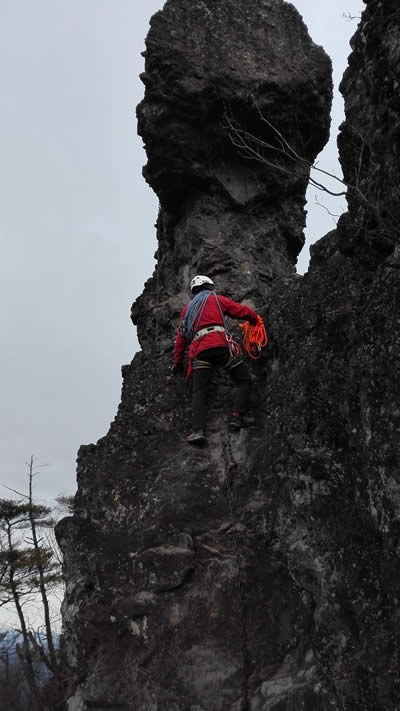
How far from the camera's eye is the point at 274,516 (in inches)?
205

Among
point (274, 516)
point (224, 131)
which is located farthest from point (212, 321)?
point (224, 131)

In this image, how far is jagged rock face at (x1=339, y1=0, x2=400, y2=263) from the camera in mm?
4574

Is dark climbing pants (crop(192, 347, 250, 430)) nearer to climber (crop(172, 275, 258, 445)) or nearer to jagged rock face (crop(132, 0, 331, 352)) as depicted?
climber (crop(172, 275, 258, 445))

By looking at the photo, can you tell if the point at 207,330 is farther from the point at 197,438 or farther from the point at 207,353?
the point at 197,438

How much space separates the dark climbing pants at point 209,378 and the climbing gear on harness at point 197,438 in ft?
0.20

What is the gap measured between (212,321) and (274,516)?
2319 millimetres

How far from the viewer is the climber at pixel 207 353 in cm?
622

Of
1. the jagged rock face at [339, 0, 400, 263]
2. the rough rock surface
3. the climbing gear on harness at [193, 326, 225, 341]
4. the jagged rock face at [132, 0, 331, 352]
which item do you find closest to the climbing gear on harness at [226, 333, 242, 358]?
the climbing gear on harness at [193, 326, 225, 341]

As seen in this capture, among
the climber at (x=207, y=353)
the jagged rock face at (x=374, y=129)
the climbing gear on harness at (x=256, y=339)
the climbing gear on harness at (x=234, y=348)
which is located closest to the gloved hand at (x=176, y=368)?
the climber at (x=207, y=353)

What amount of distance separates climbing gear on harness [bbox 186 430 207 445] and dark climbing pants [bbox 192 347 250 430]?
6 cm

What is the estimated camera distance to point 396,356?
3961 mm

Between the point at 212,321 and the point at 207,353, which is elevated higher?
the point at 212,321

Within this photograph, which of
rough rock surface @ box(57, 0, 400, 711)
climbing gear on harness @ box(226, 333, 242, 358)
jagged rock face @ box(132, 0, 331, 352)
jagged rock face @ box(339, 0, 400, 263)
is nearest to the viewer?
rough rock surface @ box(57, 0, 400, 711)

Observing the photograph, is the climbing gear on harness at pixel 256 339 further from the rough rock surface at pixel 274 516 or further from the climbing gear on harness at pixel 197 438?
the climbing gear on harness at pixel 197 438
